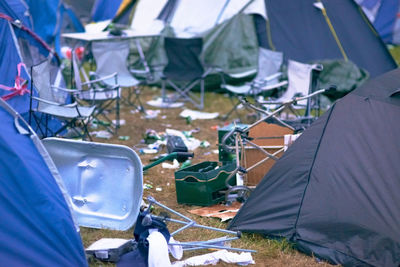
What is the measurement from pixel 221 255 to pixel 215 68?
5244 mm

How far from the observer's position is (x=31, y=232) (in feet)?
10.2

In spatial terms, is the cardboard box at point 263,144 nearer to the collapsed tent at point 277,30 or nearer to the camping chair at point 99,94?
the camping chair at point 99,94

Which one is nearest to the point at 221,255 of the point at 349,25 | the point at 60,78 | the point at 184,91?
the point at 60,78

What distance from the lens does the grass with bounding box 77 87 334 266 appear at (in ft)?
12.3

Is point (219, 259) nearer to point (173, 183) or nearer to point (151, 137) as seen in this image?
point (173, 183)

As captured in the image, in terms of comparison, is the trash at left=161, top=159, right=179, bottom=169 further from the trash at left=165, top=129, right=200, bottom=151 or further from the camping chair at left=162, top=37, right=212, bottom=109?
the camping chair at left=162, top=37, right=212, bottom=109

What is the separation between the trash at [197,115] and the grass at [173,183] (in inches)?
4.6

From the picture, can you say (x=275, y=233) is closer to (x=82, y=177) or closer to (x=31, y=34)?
(x=82, y=177)

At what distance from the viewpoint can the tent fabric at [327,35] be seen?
8578mm

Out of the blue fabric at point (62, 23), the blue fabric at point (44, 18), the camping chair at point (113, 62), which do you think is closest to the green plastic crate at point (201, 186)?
the camping chair at point (113, 62)

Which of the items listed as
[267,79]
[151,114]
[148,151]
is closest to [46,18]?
[151,114]

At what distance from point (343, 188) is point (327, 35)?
5.43 meters

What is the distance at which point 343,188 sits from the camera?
12.1 ft

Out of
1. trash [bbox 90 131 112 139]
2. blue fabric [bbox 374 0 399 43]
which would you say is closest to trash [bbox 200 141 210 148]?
trash [bbox 90 131 112 139]
